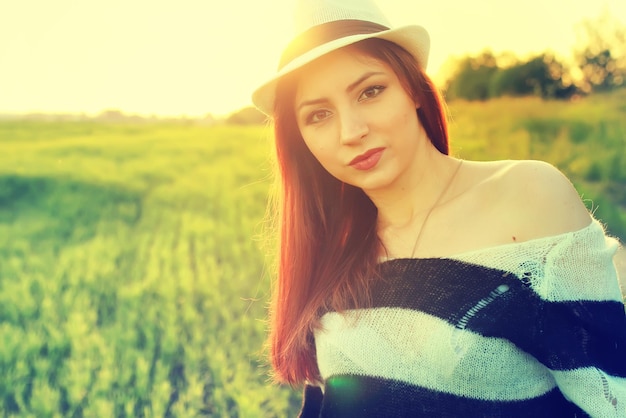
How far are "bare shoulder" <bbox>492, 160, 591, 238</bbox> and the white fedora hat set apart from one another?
39 centimetres

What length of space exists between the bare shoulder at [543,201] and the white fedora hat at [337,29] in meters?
0.39

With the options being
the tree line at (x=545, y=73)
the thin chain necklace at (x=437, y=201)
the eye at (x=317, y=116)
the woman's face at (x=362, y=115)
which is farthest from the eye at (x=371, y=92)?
the tree line at (x=545, y=73)

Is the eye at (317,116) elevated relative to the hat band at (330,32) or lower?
lower

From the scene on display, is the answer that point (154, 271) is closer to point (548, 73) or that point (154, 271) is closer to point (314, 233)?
point (314, 233)

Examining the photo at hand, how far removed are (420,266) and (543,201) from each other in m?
0.29

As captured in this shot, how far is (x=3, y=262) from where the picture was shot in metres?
4.99

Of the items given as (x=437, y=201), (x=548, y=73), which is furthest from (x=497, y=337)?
(x=548, y=73)

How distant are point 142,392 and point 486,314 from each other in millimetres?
2123

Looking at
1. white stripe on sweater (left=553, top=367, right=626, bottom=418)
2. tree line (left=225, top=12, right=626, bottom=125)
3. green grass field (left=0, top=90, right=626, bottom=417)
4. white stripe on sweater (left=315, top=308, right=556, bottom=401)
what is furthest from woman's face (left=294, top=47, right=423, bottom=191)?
tree line (left=225, top=12, right=626, bottom=125)

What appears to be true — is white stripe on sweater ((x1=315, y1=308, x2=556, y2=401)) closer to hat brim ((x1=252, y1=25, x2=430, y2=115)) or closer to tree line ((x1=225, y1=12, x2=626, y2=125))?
hat brim ((x1=252, y1=25, x2=430, y2=115))

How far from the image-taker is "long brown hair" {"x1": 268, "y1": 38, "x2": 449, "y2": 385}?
154 cm

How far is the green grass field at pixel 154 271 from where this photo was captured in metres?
2.94

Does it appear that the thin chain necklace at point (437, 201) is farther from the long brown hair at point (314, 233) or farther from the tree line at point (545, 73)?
the tree line at point (545, 73)

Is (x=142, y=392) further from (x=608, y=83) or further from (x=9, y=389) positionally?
A: (x=608, y=83)
